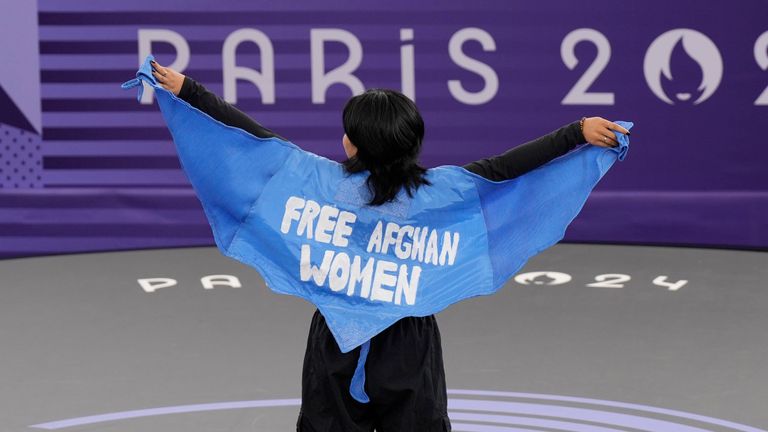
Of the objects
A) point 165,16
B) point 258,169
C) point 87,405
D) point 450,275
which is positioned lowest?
point 87,405

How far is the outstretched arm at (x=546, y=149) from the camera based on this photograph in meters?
2.79

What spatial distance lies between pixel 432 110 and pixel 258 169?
4.66 meters

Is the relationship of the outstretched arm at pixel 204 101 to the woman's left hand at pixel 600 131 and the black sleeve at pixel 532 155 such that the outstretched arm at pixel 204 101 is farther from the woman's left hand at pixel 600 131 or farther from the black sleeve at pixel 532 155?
the woman's left hand at pixel 600 131

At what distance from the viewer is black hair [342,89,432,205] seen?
2584 mm

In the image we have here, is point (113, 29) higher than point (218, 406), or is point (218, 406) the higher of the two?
point (113, 29)

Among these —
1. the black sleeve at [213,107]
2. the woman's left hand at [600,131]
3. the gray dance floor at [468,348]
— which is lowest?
the gray dance floor at [468,348]

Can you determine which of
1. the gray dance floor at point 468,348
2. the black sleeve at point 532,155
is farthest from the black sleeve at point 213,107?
the gray dance floor at point 468,348

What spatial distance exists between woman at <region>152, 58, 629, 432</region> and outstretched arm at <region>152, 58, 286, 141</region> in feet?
0.83

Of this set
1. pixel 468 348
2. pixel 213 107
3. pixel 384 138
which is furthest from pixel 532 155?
pixel 468 348

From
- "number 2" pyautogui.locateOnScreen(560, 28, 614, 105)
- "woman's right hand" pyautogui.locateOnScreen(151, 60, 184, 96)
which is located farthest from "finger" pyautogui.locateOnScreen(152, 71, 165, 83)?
"number 2" pyautogui.locateOnScreen(560, 28, 614, 105)

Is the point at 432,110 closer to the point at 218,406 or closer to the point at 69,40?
the point at 69,40

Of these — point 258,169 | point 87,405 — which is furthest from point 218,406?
point 258,169

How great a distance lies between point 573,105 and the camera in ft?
24.1

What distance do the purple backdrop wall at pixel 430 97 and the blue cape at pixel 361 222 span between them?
4.49 m
